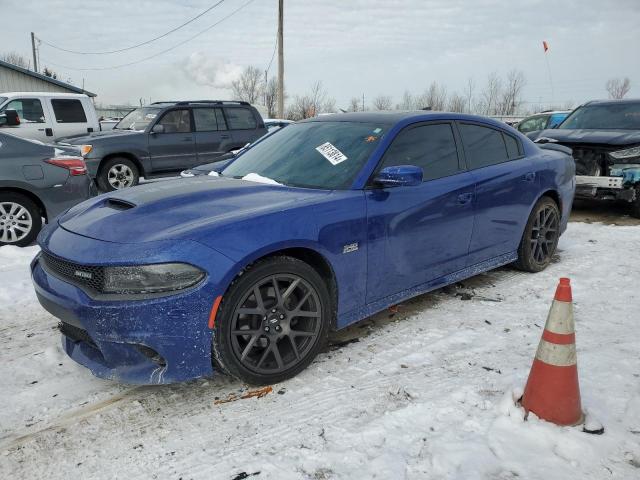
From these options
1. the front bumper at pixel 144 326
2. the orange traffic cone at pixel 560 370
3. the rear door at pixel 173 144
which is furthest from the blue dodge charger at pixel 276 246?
the rear door at pixel 173 144

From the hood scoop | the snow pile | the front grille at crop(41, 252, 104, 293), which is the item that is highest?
the snow pile

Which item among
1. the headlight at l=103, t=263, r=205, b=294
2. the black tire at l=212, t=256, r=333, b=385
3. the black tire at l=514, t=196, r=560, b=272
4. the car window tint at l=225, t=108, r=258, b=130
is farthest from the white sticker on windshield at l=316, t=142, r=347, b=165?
the car window tint at l=225, t=108, r=258, b=130

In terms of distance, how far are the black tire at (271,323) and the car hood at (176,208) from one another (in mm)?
338

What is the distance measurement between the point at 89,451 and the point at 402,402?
154 cm

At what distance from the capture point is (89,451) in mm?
2314

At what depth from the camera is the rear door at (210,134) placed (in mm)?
10633

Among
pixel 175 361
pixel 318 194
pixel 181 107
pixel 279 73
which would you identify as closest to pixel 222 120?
pixel 181 107

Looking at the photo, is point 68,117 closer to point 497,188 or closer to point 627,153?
point 497,188

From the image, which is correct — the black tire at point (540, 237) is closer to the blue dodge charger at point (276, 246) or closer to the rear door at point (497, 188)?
the rear door at point (497, 188)

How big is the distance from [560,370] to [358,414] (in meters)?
1.00

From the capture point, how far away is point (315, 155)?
140 inches

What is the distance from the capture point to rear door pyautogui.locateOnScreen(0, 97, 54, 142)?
10.2 meters

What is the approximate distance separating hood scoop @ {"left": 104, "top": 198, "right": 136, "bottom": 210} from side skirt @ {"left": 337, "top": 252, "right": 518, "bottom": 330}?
143 centimetres

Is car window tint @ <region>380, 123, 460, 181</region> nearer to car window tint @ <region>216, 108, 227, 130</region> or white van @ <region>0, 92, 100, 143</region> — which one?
car window tint @ <region>216, 108, 227, 130</region>
